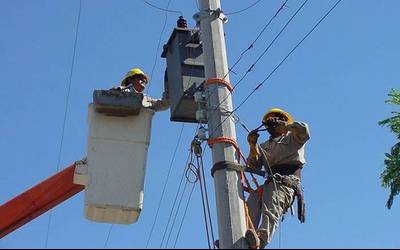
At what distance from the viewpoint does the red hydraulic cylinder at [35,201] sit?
834 cm

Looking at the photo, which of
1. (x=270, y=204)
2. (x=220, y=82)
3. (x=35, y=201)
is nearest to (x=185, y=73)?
(x=220, y=82)

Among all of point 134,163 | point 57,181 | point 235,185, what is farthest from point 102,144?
point 235,185

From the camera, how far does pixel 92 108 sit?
25.1 ft

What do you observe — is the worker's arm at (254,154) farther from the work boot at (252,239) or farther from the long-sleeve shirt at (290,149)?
the work boot at (252,239)

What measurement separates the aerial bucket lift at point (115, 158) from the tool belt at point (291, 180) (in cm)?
129

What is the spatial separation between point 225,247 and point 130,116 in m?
2.22

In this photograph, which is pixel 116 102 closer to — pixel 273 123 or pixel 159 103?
pixel 159 103

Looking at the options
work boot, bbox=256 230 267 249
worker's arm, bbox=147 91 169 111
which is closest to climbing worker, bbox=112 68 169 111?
worker's arm, bbox=147 91 169 111

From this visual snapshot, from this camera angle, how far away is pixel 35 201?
27.7 ft

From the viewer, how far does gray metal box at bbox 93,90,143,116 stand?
24.9 ft

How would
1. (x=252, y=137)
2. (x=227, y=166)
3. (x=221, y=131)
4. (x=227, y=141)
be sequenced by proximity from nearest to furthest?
(x=227, y=166) → (x=227, y=141) → (x=221, y=131) → (x=252, y=137)

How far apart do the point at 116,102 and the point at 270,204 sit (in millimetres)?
1847

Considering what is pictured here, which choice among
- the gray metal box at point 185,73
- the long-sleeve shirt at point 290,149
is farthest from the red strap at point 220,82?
the long-sleeve shirt at point 290,149

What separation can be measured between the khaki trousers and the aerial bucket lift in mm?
1113
